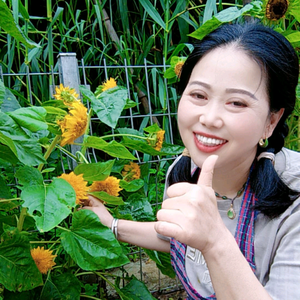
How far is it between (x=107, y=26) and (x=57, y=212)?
170 centimetres

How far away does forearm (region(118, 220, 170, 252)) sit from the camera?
3.82 feet

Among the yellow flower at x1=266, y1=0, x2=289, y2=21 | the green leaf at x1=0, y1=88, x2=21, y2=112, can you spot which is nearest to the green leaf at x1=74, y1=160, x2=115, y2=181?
the green leaf at x1=0, y1=88, x2=21, y2=112

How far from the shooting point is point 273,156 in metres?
0.98

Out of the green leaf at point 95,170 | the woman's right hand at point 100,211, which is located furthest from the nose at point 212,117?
the woman's right hand at point 100,211

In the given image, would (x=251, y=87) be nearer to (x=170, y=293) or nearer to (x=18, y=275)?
(x=18, y=275)

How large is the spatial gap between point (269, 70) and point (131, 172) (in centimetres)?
60

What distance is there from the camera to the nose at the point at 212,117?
813 millimetres

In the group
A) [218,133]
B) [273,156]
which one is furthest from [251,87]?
[273,156]

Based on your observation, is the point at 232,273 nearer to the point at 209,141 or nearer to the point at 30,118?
the point at 209,141

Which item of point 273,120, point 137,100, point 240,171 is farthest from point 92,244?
point 137,100

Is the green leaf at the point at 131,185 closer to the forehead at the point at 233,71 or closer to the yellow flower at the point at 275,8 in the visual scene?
the forehead at the point at 233,71

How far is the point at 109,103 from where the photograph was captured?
0.90 meters

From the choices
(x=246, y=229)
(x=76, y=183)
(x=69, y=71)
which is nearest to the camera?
(x=76, y=183)

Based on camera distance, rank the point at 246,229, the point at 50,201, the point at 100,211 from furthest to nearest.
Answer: the point at 100,211 → the point at 246,229 → the point at 50,201
